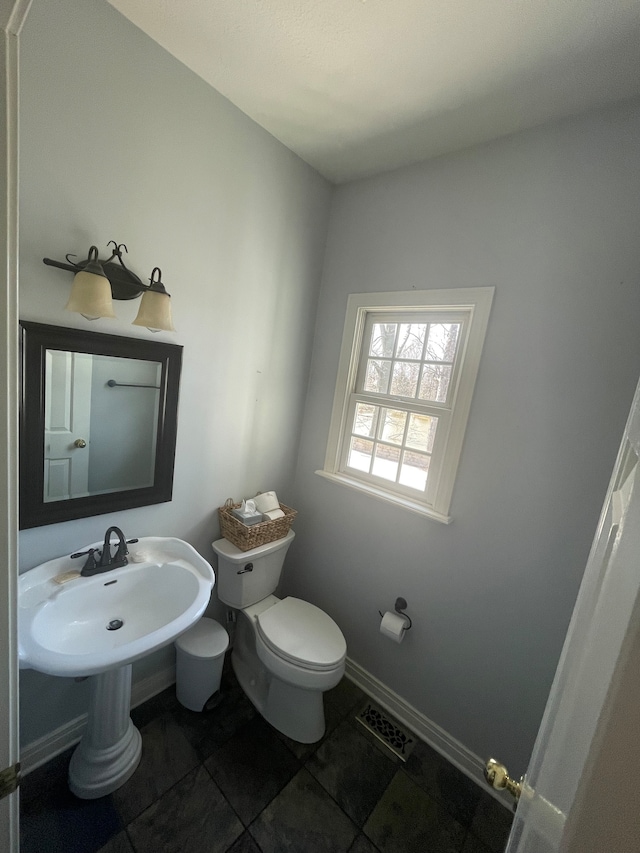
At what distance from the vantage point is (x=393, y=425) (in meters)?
1.74

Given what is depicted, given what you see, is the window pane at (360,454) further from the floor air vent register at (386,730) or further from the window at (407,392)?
the floor air vent register at (386,730)

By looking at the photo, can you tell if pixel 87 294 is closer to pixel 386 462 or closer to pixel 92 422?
pixel 92 422

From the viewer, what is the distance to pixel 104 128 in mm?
1084

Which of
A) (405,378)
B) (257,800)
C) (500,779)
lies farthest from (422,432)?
(257,800)

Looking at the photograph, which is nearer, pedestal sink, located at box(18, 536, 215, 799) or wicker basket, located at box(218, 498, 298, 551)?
pedestal sink, located at box(18, 536, 215, 799)

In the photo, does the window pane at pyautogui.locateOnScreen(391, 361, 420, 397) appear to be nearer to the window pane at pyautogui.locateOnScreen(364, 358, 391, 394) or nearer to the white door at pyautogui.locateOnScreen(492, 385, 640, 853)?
the window pane at pyautogui.locateOnScreen(364, 358, 391, 394)

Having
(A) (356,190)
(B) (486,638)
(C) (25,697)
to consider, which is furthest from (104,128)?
(B) (486,638)

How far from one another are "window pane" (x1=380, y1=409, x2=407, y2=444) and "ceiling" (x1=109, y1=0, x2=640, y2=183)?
1.19 metres

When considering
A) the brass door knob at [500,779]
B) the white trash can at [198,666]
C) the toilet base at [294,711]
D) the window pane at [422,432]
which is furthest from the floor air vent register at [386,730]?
the window pane at [422,432]

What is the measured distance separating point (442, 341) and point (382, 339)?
0.32 meters

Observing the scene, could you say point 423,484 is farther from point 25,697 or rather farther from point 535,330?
point 25,697

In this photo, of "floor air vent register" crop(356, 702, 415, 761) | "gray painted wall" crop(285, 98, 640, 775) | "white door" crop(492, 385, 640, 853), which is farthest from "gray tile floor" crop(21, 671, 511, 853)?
"white door" crop(492, 385, 640, 853)

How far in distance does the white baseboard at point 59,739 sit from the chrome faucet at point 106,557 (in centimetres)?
70

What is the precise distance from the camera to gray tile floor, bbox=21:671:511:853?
1.11 m
